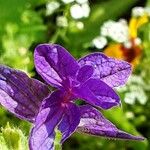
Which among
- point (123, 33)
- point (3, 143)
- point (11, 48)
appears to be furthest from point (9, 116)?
point (3, 143)

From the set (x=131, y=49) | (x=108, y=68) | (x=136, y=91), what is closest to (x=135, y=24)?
(x=131, y=49)

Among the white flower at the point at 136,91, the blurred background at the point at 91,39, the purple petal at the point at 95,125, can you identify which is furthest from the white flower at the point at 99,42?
the purple petal at the point at 95,125

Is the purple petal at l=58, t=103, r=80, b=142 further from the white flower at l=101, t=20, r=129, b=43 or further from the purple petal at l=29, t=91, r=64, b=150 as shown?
the white flower at l=101, t=20, r=129, b=43

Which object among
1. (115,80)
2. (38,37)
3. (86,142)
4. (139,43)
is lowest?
(86,142)

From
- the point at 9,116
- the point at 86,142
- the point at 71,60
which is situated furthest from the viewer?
the point at 86,142

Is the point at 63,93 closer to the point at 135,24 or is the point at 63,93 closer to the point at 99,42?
the point at 99,42

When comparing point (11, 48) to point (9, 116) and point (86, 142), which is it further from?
point (86, 142)
